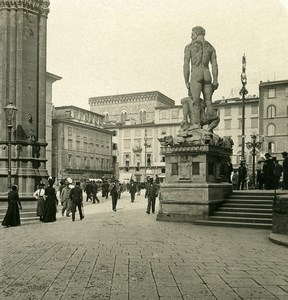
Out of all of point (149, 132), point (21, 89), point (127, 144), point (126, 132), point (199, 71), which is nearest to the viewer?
point (199, 71)

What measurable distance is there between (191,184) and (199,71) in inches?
171

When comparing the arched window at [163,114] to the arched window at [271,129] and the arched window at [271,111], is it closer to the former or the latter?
the arched window at [271,111]

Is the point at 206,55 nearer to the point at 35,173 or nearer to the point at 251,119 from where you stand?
the point at 35,173

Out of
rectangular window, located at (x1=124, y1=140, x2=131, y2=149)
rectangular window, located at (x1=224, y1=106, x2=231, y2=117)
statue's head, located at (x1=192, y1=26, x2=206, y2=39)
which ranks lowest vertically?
rectangular window, located at (x1=124, y1=140, x2=131, y2=149)

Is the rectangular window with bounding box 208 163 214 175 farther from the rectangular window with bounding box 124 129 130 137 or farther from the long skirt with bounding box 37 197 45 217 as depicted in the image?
the rectangular window with bounding box 124 129 130 137

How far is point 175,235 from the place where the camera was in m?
12.4

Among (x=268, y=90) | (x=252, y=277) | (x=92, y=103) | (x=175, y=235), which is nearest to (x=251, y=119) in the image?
(x=268, y=90)

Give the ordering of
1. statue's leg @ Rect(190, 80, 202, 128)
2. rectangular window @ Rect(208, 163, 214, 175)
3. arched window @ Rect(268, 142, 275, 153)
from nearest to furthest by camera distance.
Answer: rectangular window @ Rect(208, 163, 214, 175) → statue's leg @ Rect(190, 80, 202, 128) → arched window @ Rect(268, 142, 275, 153)

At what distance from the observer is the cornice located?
64.3ft

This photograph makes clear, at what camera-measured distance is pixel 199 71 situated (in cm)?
1741

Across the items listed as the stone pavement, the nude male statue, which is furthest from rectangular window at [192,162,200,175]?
the stone pavement

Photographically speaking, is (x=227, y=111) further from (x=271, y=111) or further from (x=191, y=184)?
(x=191, y=184)

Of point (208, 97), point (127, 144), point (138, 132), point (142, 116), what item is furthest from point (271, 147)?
point (208, 97)

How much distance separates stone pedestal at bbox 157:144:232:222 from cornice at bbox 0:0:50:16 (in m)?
8.83
